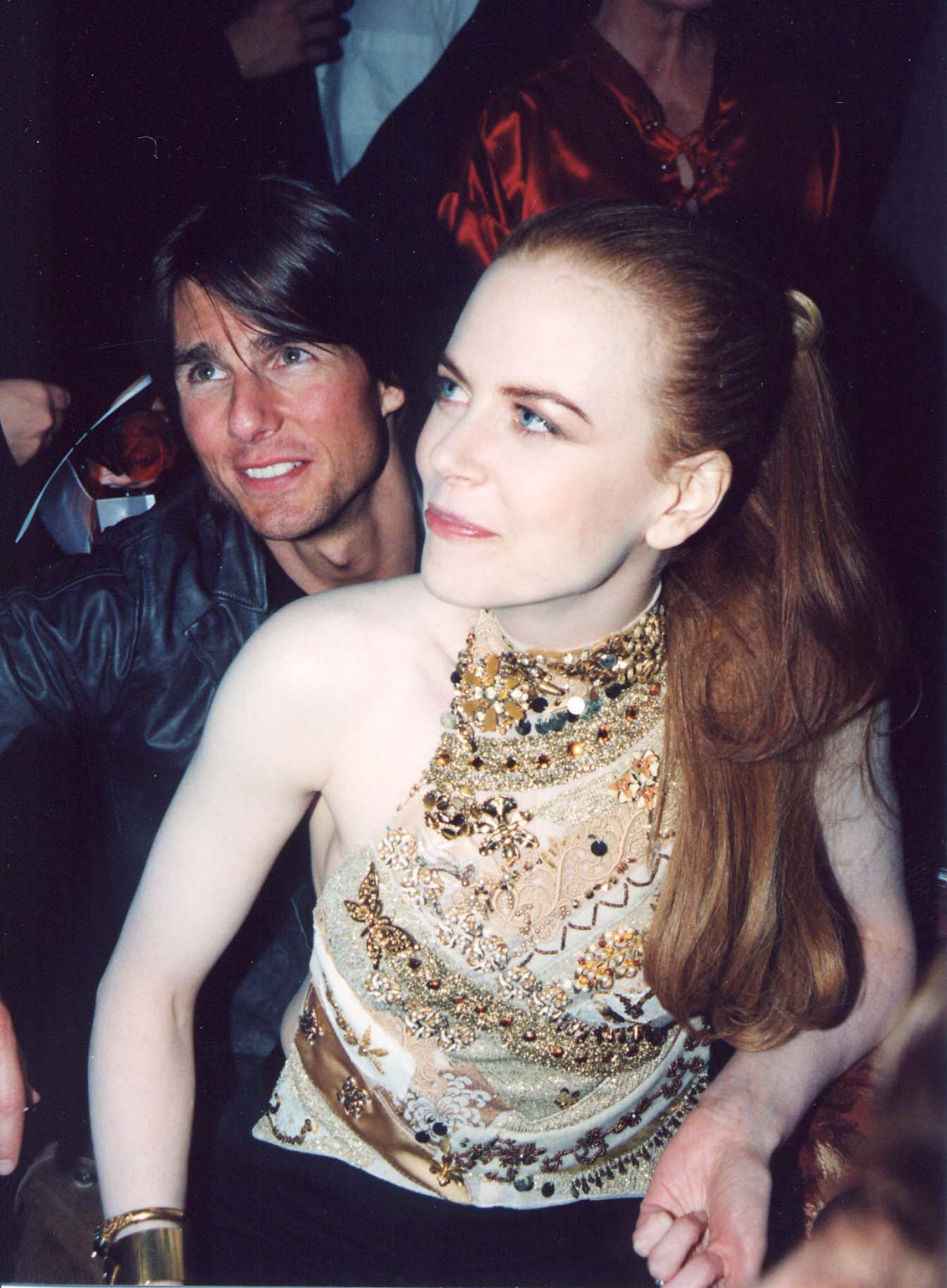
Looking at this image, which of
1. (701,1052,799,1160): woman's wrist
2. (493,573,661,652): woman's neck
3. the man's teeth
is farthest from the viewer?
the man's teeth

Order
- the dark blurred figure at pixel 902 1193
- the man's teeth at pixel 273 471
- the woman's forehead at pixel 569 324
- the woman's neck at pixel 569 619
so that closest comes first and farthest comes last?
the dark blurred figure at pixel 902 1193 → the woman's forehead at pixel 569 324 → the woman's neck at pixel 569 619 → the man's teeth at pixel 273 471

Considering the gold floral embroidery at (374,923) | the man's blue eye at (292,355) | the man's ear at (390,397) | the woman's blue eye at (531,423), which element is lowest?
the gold floral embroidery at (374,923)

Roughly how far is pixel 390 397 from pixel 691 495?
16.5 inches

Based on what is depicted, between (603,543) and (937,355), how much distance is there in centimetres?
53

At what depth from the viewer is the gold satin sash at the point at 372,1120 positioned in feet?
3.17

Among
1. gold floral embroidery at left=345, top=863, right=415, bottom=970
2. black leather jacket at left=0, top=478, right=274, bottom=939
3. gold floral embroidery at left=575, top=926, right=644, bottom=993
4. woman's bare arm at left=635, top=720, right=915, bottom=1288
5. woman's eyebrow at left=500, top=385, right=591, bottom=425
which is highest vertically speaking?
woman's eyebrow at left=500, top=385, right=591, bottom=425

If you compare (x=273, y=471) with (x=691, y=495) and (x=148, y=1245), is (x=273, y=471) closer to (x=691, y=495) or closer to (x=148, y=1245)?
(x=691, y=495)

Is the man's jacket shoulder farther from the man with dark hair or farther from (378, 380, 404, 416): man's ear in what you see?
(378, 380, 404, 416): man's ear

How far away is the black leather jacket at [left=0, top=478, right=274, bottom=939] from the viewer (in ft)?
3.39

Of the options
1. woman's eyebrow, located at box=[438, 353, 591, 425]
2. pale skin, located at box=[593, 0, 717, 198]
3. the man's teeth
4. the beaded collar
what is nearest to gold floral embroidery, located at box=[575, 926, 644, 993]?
the beaded collar

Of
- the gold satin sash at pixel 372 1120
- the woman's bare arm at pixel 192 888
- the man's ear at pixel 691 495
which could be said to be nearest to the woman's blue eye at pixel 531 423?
the man's ear at pixel 691 495

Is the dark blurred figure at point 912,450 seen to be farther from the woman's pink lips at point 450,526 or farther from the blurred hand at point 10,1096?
the blurred hand at point 10,1096

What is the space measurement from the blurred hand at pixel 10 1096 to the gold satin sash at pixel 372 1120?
30 centimetres

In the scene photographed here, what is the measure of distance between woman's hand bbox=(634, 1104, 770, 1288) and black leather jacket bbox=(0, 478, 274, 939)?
635 mm
